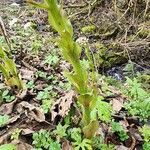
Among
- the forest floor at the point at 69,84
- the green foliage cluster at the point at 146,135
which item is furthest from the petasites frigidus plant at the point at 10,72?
the green foliage cluster at the point at 146,135

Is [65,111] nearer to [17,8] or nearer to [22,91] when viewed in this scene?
[22,91]

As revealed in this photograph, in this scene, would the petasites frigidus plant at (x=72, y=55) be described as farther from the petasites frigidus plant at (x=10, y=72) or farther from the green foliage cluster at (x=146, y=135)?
the petasites frigidus plant at (x=10, y=72)

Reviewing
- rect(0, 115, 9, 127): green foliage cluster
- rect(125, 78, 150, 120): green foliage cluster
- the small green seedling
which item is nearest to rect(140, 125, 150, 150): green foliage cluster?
rect(125, 78, 150, 120): green foliage cluster

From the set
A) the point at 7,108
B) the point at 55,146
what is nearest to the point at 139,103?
the point at 55,146

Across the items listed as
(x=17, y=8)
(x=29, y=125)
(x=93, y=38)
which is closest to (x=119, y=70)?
(x=93, y=38)

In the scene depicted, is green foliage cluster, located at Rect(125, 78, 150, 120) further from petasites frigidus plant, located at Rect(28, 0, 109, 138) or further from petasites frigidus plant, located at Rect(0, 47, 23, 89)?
petasites frigidus plant, located at Rect(0, 47, 23, 89)

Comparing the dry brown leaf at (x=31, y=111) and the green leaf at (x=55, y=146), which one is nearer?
the green leaf at (x=55, y=146)

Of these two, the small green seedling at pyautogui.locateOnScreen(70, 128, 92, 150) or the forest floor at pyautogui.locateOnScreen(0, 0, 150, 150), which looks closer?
the small green seedling at pyautogui.locateOnScreen(70, 128, 92, 150)
